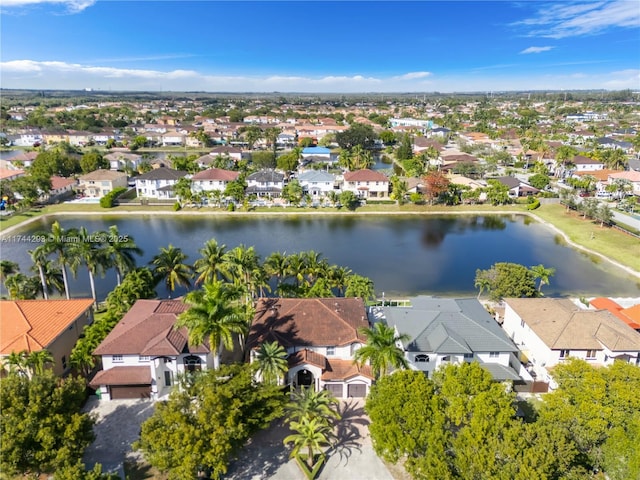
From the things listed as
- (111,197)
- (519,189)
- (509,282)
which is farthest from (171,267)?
(519,189)

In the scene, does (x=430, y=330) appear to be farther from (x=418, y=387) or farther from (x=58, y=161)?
(x=58, y=161)

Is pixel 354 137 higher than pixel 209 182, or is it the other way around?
pixel 354 137

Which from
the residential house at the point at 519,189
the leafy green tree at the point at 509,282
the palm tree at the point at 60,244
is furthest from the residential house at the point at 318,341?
the residential house at the point at 519,189

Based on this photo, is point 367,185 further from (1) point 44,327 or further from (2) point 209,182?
(1) point 44,327

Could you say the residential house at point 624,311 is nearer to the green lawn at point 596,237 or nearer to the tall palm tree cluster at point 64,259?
the green lawn at point 596,237

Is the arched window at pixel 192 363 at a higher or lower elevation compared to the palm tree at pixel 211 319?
lower

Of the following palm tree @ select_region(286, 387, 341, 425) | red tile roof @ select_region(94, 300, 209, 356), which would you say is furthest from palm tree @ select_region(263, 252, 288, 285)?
palm tree @ select_region(286, 387, 341, 425)
